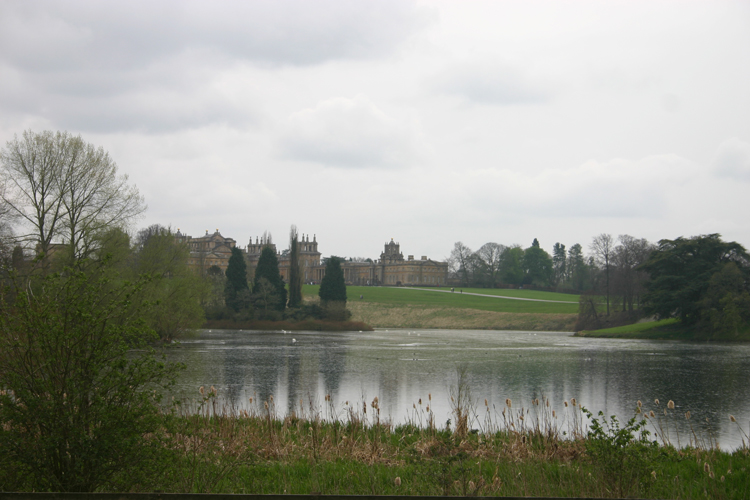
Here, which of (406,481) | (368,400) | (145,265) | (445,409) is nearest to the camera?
(406,481)

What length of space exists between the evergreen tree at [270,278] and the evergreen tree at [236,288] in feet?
4.29

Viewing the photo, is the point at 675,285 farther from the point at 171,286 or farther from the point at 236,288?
the point at 236,288

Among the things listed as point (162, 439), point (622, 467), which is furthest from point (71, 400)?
point (622, 467)

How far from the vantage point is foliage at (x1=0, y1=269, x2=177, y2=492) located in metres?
4.64

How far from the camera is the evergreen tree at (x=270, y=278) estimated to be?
61219mm

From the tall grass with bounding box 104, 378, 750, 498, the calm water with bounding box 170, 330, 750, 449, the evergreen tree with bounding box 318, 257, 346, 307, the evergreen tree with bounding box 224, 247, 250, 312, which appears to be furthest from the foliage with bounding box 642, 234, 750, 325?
the tall grass with bounding box 104, 378, 750, 498

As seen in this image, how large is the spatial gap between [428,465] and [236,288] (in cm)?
5720

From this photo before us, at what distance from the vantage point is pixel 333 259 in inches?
2559

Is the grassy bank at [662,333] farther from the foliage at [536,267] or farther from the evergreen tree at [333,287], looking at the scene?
the foliage at [536,267]

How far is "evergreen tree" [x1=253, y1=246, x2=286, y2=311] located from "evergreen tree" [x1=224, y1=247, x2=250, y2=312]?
1.31 meters

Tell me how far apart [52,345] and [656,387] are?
718 inches

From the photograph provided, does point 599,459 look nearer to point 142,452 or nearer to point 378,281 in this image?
point 142,452

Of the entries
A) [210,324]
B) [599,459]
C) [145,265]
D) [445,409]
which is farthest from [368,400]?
[210,324]

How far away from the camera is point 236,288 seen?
202ft
